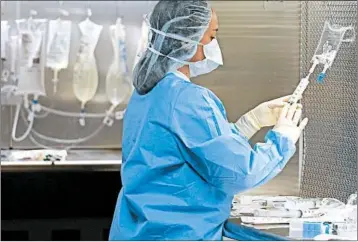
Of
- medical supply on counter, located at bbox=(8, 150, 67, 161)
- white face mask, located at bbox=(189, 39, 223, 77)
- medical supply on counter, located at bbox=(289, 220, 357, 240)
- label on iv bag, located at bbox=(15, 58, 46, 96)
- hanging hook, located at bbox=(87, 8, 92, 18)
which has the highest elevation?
hanging hook, located at bbox=(87, 8, 92, 18)

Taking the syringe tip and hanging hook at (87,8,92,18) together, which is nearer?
the syringe tip

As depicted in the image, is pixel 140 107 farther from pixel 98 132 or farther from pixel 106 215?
pixel 98 132

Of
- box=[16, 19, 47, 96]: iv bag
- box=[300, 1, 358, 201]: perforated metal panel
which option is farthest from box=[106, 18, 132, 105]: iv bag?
box=[300, 1, 358, 201]: perforated metal panel

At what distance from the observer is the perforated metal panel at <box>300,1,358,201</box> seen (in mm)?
1443

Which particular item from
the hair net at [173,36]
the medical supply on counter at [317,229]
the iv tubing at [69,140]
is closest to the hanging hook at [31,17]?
the iv tubing at [69,140]

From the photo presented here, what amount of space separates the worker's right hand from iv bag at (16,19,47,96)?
1741 millimetres

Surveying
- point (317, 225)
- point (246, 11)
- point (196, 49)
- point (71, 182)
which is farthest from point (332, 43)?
point (71, 182)

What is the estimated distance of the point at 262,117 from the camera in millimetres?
1597

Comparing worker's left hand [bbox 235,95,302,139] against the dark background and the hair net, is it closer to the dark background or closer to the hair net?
the hair net

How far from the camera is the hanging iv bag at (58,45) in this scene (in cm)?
291

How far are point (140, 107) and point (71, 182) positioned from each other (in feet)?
3.73

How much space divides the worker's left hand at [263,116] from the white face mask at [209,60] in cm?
18

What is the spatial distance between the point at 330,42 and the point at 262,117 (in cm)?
26

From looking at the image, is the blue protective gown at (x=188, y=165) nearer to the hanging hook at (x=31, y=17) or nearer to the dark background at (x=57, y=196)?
the dark background at (x=57, y=196)
